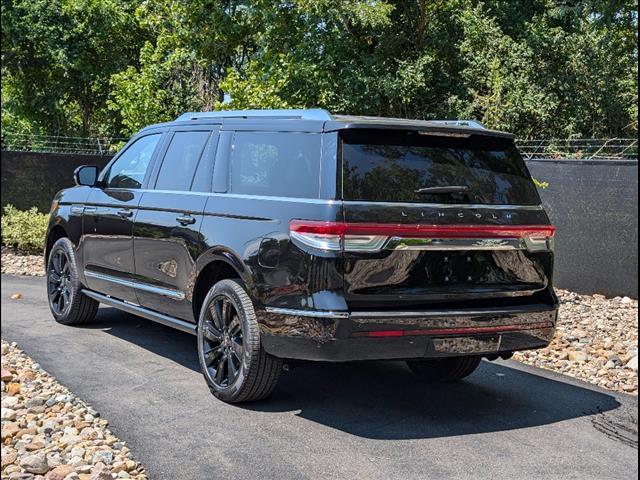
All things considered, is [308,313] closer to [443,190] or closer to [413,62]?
[443,190]

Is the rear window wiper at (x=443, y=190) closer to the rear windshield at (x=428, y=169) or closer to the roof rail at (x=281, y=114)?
the rear windshield at (x=428, y=169)

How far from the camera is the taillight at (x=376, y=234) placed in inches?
183

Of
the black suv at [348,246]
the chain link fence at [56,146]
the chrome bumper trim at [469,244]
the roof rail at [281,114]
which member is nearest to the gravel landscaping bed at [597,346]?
the black suv at [348,246]

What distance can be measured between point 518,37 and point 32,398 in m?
16.9

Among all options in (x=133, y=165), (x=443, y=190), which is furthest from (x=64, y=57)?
(x=443, y=190)

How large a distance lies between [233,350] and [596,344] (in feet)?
13.8

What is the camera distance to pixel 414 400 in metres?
5.72

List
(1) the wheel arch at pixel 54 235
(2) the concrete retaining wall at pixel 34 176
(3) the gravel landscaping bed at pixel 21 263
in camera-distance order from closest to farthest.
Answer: (1) the wheel arch at pixel 54 235
(3) the gravel landscaping bed at pixel 21 263
(2) the concrete retaining wall at pixel 34 176

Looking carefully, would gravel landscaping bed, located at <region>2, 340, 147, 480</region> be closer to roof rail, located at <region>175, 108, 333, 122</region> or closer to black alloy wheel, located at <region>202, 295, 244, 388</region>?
black alloy wheel, located at <region>202, 295, 244, 388</region>

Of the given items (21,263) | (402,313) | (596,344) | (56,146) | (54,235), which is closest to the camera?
(402,313)

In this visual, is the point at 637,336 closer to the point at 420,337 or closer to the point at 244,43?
the point at 420,337

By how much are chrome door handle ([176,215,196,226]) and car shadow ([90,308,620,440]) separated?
4.05 ft

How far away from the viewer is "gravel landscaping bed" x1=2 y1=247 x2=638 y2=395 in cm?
698

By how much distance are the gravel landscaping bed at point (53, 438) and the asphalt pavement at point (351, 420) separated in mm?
126
